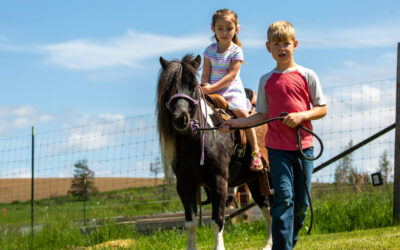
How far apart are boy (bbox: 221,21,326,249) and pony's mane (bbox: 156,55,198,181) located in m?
1.52

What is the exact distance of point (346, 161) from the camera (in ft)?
36.2

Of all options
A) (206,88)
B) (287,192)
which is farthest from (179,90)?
(287,192)

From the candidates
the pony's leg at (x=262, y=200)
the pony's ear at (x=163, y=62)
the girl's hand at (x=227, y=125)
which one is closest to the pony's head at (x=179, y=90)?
the pony's ear at (x=163, y=62)

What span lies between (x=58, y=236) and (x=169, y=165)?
299 cm

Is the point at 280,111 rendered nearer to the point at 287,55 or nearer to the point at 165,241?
the point at 287,55

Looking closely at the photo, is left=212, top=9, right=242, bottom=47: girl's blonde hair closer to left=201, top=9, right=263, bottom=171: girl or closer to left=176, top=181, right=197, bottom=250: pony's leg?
left=201, top=9, right=263, bottom=171: girl

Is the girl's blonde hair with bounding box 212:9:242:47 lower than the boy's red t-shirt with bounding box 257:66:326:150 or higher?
higher

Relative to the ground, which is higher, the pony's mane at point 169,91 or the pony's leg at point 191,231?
the pony's mane at point 169,91

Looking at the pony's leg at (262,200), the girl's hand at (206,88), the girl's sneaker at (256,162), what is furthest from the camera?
the pony's leg at (262,200)

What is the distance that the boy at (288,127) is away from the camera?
3693 mm

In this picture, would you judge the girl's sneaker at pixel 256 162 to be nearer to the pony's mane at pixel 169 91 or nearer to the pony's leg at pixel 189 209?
the pony's leg at pixel 189 209

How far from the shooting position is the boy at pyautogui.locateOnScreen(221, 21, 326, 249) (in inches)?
145

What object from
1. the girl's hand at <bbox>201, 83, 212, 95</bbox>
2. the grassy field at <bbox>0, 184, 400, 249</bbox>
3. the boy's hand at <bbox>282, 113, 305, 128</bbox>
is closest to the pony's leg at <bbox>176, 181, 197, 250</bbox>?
the girl's hand at <bbox>201, 83, 212, 95</bbox>

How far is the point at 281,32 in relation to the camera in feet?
12.4
